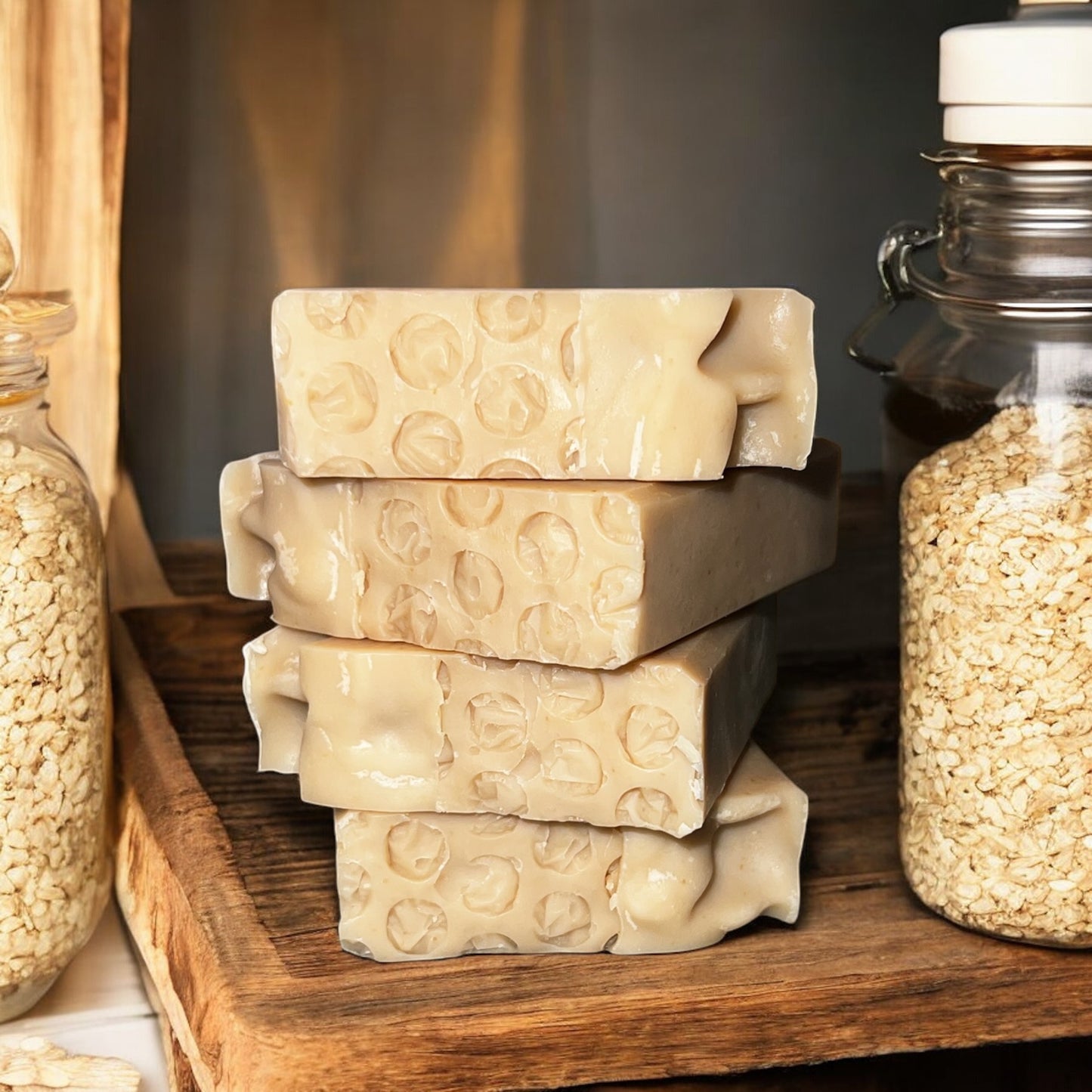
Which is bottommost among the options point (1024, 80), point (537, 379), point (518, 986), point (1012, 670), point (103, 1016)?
point (103, 1016)

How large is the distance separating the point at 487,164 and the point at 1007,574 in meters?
0.81

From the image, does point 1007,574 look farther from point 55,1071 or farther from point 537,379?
point 55,1071

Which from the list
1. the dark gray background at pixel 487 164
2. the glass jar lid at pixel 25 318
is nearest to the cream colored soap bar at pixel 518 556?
the glass jar lid at pixel 25 318

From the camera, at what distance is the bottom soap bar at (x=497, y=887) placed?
709mm

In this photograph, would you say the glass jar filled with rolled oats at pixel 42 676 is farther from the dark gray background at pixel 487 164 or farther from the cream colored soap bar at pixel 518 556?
the dark gray background at pixel 487 164

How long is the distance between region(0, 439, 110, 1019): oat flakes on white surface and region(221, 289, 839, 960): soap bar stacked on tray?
9 cm

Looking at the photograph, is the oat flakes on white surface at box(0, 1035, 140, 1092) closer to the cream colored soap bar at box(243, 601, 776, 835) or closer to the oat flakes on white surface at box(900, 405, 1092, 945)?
the cream colored soap bar at box(243, 601, 776, 835)

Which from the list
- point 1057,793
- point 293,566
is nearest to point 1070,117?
point 1057,793

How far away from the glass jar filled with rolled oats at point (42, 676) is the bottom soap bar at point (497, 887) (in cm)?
16

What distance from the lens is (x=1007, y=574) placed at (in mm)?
673

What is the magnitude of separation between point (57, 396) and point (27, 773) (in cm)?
39

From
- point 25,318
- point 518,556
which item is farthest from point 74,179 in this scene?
point 518,556

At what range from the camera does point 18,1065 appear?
0.71 m

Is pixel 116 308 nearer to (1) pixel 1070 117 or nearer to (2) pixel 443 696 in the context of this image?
(2) pixel 443 696
